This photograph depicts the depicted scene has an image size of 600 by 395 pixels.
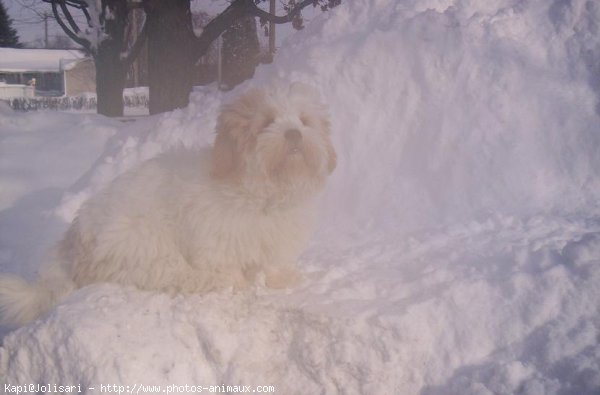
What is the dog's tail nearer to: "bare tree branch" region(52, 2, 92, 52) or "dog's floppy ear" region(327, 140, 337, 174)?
"dog's floppy ear" region(327, 140, 337, 174)

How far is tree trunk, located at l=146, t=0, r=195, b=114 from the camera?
7945mm

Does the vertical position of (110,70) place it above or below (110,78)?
above

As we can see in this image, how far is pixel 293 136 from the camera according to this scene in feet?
10.5

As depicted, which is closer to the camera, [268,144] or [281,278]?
[268,144]

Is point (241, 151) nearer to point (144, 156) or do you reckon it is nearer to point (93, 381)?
point (93, 381)

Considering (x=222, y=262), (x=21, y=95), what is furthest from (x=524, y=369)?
(x=21, y=95)

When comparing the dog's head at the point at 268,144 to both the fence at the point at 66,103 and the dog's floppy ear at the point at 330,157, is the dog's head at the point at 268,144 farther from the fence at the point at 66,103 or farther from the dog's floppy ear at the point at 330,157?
the fence at the point at 66,103

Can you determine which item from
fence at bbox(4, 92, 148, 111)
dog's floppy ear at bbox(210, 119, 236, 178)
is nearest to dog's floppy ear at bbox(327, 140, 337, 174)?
dog's floppy ear at bbox(210, 119, 236, 178)

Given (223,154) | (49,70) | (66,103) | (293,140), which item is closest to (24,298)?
(223,154)

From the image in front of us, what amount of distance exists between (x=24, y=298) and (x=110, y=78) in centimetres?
1026

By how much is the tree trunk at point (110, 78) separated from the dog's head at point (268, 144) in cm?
1004

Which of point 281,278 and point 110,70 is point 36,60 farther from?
point 281,278

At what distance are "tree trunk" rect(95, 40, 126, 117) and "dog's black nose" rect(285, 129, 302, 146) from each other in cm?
1031

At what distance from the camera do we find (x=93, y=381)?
2529 millimetres
